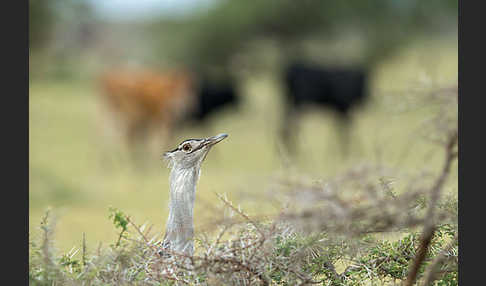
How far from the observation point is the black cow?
42.5 feet

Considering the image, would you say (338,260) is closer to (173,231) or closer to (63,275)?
(173,231)

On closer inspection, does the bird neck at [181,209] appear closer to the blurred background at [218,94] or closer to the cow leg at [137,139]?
the blurred background at [218,94]

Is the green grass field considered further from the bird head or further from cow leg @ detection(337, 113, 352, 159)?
the bird head

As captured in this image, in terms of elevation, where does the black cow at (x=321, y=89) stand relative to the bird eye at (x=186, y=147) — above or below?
above

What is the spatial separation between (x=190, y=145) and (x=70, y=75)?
22.1m

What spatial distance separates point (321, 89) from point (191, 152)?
1026cm

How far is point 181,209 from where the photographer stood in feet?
9.12

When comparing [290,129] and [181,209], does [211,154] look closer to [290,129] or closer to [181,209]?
[290,129]

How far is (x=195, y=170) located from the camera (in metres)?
2.91

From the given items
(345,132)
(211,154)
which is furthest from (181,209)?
(345,132)

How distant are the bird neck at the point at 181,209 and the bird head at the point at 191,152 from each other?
2 centimetres

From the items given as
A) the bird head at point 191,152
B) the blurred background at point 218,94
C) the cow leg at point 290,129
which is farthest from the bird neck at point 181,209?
the cow leg at point 290,129

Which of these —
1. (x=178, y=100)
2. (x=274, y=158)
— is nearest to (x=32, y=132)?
(x=178, y=100)

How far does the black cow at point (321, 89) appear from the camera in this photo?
12.9 meters
